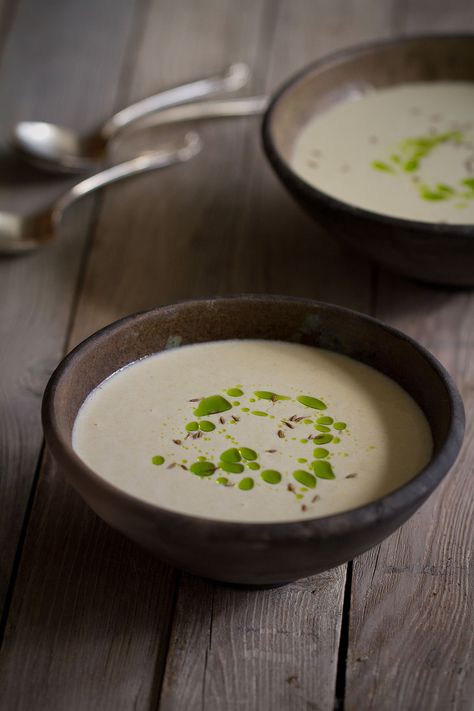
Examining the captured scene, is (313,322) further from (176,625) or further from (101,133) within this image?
(101,133)

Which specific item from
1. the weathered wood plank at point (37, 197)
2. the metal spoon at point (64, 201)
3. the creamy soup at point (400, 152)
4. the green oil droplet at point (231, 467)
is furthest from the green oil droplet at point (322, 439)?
the metal spoon at point (64, 201)

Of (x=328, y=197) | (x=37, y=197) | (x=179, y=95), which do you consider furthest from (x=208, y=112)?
(x=328, y=197)

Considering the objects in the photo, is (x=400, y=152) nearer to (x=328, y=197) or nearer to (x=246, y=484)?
(x=328, y=197)

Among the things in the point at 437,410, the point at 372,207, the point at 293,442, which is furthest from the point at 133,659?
the point at 372,207

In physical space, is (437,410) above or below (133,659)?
above

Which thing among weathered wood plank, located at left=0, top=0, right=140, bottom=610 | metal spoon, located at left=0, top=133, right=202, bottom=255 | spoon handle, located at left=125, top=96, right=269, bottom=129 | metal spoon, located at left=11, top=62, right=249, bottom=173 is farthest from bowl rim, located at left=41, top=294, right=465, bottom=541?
spoon handle, located at left=125, top=96, right=269, bottom=129

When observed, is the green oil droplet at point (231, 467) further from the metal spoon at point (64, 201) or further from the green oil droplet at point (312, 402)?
the metal spoon at point (64, 201)
